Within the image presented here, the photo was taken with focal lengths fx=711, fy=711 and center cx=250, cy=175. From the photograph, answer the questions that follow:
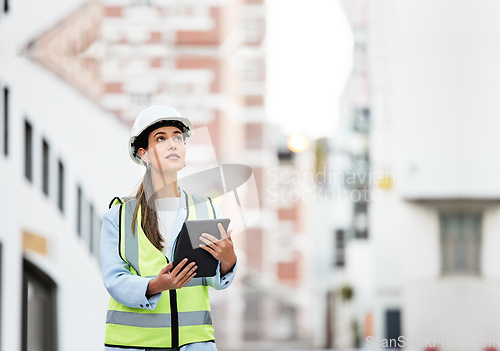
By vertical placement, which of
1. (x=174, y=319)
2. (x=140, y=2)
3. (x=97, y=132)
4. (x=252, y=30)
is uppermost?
(x=140, y=2)

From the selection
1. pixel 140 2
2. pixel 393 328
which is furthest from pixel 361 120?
pixel 140 2

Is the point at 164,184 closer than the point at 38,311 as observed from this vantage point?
Yes

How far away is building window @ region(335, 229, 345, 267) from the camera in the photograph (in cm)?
348

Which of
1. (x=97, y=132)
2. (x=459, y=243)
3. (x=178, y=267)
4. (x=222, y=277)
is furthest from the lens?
(x=459, y=243)

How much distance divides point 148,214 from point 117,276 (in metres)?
0.13

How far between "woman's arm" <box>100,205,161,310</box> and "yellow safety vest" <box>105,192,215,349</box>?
2cm

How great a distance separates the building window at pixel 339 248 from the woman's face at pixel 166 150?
222 cm

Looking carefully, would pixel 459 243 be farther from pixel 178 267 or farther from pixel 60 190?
pixel 178 267

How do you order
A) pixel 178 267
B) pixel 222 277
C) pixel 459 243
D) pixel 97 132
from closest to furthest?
pixel 178 267, pixel 222 277, pixel 97 132, pixel 459 243

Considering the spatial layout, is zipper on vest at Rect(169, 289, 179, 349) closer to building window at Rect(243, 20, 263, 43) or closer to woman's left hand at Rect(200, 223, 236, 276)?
woman's left hand at Rect(200, 223, 236, 276)

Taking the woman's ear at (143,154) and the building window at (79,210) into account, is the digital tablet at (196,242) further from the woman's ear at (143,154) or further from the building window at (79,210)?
the building window at (79,210)

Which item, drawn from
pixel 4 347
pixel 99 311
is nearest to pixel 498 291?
pixel 99 311

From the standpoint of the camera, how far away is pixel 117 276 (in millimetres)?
1288

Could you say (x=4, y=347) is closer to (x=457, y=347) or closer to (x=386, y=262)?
(x=386, y=262)
